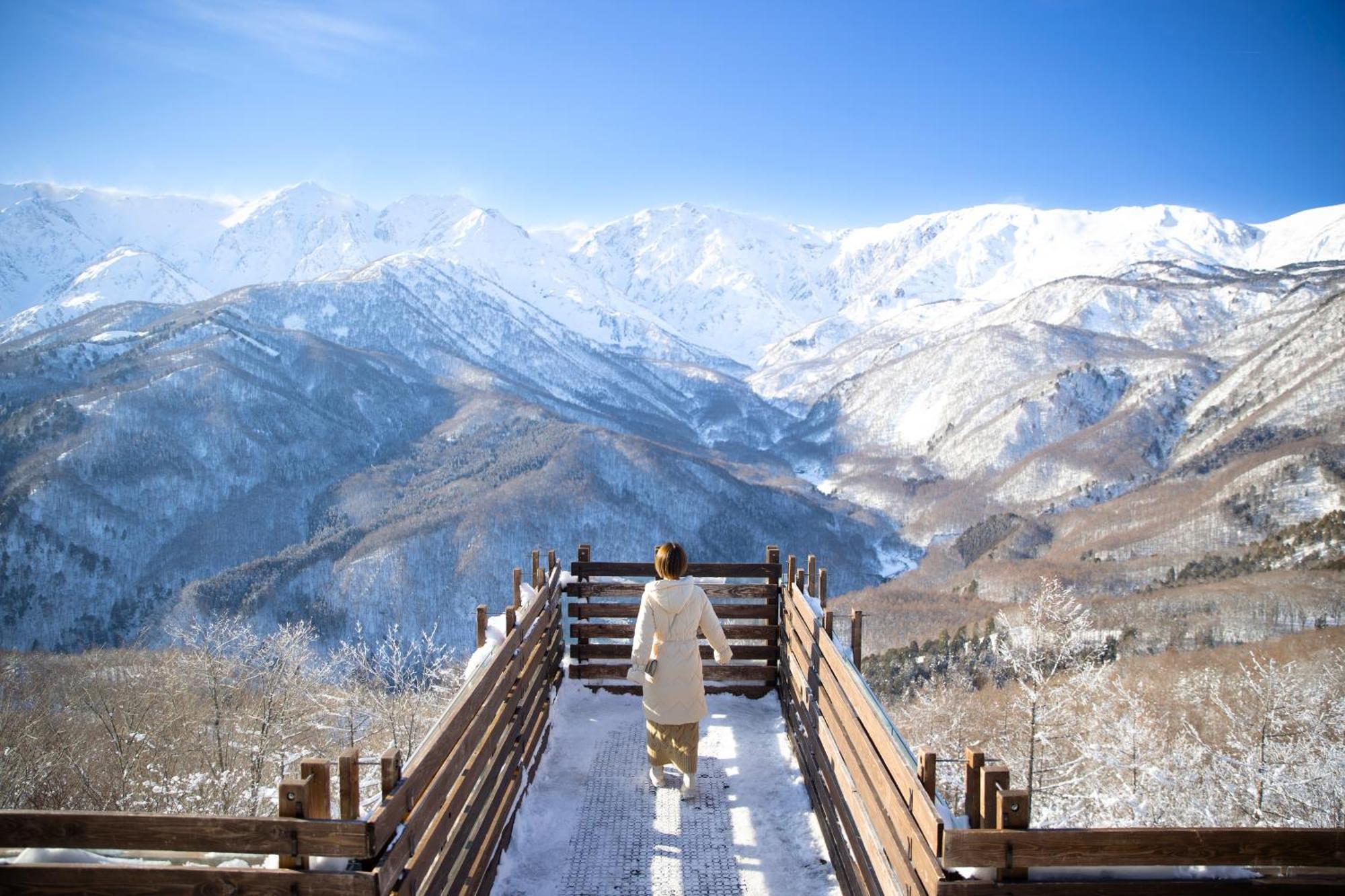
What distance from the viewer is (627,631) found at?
453 inches

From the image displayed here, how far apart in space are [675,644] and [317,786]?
4.47 m

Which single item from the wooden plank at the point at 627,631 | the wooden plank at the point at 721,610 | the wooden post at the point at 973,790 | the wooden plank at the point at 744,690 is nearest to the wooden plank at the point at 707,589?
the wooden plank at the point at 721,610

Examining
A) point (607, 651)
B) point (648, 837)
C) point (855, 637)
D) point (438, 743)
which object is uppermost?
point (855, 637)

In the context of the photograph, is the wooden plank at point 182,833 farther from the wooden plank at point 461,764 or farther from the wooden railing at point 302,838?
the wooden plank at point 461,764

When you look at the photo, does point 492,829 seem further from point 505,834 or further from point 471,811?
point 471,811

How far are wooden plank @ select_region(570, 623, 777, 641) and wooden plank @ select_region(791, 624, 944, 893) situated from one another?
3.37 meters

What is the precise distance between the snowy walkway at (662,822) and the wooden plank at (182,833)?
3.45 meters

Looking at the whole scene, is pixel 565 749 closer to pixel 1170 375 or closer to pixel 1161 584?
pixel 1161 584

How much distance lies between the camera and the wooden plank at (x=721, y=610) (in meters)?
11.2

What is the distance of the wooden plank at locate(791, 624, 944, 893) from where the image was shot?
497 centimetres

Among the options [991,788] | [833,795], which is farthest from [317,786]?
[833,795]

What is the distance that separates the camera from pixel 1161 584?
346 ft

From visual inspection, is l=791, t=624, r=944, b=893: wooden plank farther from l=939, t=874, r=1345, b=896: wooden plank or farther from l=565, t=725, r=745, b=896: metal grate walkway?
l=565, t=725, r=745, b=896: metal grate walkway

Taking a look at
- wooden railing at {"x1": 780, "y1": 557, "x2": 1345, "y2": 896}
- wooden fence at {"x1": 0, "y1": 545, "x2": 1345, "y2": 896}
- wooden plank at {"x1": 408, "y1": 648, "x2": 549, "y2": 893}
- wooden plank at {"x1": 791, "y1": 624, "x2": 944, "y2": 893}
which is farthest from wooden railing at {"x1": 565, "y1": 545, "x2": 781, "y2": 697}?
wooden railing at {"x1": 780, "y1": 557, "x2": 1345, "y2": 896}
